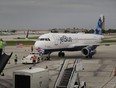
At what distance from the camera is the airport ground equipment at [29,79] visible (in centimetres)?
1967

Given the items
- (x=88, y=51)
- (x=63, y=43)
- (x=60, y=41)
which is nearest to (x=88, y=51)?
(x=88, y=51)

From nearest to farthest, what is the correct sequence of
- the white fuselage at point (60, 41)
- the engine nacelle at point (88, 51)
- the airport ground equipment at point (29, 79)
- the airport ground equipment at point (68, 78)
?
1. the airport ground equipment at point (29, 79)
2. the airport ground equipment at point (68, 78)
3. the white fuselage at point (60, 41)
4. the engine nacelle at point (88, 51)

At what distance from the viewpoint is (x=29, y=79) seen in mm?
19859

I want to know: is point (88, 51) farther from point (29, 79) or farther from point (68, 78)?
point (29, 79)

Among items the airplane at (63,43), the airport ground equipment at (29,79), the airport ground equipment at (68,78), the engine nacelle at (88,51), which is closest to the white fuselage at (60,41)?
the airplane at (63,43)

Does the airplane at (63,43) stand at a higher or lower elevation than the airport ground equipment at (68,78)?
lower

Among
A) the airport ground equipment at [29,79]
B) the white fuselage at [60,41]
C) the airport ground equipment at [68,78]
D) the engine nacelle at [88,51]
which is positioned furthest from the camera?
the engine nacelle at [88,51]

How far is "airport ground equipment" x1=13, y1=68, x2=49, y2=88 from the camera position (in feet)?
64.5

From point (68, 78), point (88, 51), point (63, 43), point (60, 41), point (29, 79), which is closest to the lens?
point (29, 79)

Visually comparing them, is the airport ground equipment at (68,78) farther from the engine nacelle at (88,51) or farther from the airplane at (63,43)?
the engine nacelle at (88,51)

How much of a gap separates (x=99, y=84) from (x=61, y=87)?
230 inches

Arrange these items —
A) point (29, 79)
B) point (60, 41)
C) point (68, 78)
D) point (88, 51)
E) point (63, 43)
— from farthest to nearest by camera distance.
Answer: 1. point (63, 43)
2. point (60, 41)
3. point (88, 51)
4. point (68, 78)
5. point (29, 79)

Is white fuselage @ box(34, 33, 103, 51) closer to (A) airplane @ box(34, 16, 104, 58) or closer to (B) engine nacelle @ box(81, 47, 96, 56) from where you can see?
(A) airplane @ box(34, 16, 104, 58)

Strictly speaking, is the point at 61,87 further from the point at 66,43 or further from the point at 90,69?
the point at 66,43
